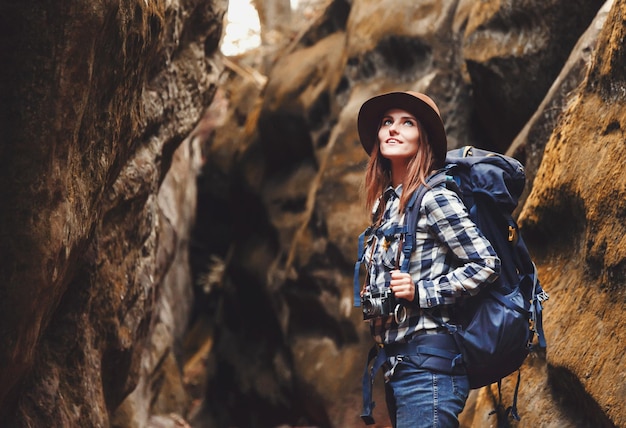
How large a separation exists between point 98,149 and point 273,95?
836cm

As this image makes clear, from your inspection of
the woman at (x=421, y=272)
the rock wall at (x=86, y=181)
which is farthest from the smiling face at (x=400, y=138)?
the rock wall at (x=86, y=181)

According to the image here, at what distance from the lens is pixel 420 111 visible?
4.76 meters

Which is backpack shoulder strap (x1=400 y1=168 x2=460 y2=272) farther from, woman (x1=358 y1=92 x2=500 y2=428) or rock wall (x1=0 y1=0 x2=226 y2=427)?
rock wall (x1=0 y1=0 x2=226 y2=427)

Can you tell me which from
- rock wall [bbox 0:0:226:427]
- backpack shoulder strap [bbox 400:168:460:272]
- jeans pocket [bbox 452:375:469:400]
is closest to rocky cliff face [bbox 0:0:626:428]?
rock wall [bbox 0:0:226:427]

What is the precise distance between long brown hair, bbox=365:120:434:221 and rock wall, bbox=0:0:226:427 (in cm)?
178

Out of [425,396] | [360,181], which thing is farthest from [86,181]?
[360,181]

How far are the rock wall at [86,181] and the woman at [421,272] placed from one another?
182 centimetres

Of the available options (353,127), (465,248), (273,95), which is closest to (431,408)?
(465,248)

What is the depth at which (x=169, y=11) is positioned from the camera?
21.3 feet

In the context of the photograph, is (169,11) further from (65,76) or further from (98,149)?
(65,76)

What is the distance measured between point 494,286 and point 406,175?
879mm

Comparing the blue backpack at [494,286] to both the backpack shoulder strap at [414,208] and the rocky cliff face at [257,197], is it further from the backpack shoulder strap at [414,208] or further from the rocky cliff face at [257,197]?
the rocky cliff face at [257,197]

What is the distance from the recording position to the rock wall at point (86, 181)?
4.21 m

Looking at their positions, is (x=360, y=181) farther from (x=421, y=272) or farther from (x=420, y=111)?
(x=421, y=272)
